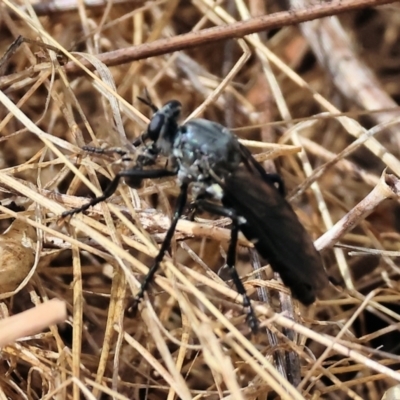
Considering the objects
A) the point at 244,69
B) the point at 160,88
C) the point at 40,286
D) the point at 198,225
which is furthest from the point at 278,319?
the point at 244,69

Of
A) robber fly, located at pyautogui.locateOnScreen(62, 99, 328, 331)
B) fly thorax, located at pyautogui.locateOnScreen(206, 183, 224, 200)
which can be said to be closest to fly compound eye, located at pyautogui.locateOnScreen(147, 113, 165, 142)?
robber fly, located at pyautogui.locateOnScreen(62, 99, 328, 331)

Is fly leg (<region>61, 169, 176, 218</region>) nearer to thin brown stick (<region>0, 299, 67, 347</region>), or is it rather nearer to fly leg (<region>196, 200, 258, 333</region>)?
fly leg (<region>196, 200, 258, 333</region>)

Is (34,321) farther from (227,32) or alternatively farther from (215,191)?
(227,32)

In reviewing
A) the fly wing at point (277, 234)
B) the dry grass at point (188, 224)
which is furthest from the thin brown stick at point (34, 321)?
the fly wing at point (277, 234)

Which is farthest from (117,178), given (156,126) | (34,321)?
(34,321)

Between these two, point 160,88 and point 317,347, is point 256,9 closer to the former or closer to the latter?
point 160,88

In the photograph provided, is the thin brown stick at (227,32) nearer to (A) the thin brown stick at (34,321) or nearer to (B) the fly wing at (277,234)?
(B) the fly wing at (277,234)

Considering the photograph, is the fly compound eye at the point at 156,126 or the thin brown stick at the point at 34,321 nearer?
the thin brown stick at the point at 34,321
